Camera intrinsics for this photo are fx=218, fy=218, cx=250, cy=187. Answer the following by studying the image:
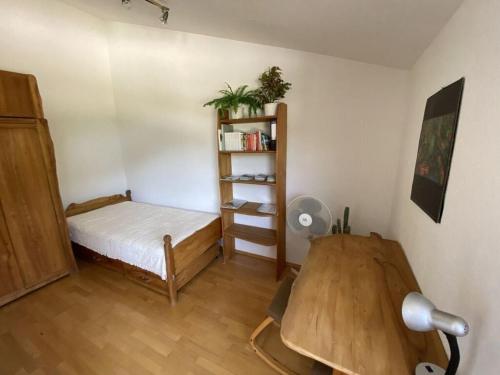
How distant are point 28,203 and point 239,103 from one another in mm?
2351

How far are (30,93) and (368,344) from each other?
3.29 metres

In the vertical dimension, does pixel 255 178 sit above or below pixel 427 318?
above

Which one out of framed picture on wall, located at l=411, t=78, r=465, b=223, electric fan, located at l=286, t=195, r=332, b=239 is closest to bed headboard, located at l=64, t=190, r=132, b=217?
electric fan, located at l=286, t=195, r=332, b=239

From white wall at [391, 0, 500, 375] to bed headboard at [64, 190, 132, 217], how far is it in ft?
12.1

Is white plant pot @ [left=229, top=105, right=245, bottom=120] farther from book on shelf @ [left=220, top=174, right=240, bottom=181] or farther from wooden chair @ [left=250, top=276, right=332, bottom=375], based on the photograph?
wooden chair @ [left=250, top=276, right=332, bottom=375]

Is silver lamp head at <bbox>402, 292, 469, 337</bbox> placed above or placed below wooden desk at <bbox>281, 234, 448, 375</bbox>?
above

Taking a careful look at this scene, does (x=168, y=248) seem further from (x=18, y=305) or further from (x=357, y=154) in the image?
(x=357, y=154)

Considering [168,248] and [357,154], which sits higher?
[357,154]

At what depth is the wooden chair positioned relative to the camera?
144cm

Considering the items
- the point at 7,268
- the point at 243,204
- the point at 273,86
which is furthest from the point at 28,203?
the point at 273,86

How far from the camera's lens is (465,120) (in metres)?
0.85

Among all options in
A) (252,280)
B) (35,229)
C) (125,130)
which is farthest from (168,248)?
(125,130)

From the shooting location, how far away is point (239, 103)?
2.27 metres

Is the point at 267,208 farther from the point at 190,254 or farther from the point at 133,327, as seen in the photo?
the point at 133,327
